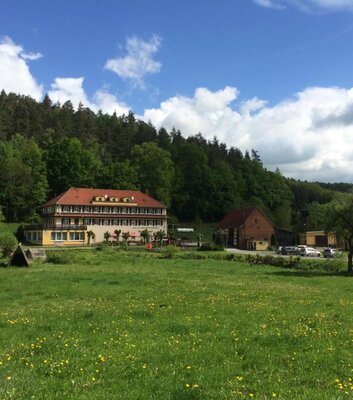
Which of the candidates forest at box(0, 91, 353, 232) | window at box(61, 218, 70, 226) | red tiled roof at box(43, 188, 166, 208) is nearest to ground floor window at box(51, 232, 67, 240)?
window at box(61, 218, 70, 226)

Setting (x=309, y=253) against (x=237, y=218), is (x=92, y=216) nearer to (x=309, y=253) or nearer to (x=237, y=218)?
(x=237, y=218)

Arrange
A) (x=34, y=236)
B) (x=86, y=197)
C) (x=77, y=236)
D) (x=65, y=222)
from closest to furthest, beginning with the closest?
(x=34, y=236) < (x=77, y=236) < (x=65, y=222) < (x=86, y=197)

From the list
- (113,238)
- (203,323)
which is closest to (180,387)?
(203,323)

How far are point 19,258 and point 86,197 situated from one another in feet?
215

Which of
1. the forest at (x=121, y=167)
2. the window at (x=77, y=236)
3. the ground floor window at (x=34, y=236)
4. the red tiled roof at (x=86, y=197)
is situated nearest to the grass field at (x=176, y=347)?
the ground floor window at (x=34, y=236)

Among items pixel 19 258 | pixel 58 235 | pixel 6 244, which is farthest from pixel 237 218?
pixel 19 258

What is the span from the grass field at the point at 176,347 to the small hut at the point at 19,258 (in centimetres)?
2017

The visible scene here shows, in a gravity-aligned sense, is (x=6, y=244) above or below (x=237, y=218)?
below

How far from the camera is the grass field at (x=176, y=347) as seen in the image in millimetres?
8109

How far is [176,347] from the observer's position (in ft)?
36.0

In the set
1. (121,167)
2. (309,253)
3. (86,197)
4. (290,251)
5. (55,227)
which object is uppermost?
(121,167)

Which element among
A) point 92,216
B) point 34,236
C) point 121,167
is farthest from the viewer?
point 121,167

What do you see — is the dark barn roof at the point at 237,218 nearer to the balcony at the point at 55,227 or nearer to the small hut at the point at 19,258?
the balcony at the point at 55,227

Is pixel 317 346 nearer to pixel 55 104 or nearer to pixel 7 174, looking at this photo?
pixel 7 174
